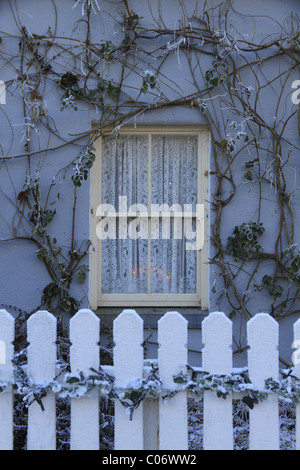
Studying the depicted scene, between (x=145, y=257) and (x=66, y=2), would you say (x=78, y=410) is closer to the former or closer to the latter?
(x=145, y=257)

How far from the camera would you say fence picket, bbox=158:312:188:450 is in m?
2.69

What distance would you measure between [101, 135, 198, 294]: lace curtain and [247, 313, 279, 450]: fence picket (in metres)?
2.20

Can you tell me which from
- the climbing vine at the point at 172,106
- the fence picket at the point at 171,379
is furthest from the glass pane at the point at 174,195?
the fence picket at the point at 171,379

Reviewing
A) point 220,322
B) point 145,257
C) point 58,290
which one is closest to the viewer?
point 220,322

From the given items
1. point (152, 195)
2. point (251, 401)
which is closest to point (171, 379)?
point (251, 401)

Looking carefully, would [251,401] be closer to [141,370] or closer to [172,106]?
[141,370]

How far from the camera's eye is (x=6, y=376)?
2727 millimetres

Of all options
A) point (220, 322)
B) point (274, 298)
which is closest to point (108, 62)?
point (274, 298)

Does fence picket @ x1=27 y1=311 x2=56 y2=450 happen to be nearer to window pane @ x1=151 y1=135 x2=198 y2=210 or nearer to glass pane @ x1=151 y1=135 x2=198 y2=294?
glass pane @ x1=151 y1=135 x2=198 y2=294

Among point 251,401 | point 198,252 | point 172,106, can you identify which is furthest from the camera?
point 198,252

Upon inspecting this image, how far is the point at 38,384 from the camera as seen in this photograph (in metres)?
2.70

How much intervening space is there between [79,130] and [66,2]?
3.42ft

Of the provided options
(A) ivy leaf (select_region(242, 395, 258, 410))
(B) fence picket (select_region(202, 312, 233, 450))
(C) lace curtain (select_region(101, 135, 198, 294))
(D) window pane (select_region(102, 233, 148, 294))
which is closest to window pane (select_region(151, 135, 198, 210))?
(C) lace curtain (select_region(101, 135, 198, 294))

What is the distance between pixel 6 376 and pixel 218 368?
1.00 meters
